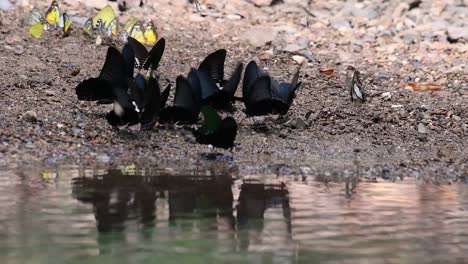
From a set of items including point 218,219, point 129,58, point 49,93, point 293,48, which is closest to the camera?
point 218,219

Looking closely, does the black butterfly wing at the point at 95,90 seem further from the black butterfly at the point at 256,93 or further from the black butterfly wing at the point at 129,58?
the black butterfly at the point at 256,93

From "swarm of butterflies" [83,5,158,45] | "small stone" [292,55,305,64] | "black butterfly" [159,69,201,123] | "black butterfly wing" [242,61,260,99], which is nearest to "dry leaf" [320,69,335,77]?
"small stone" [292,55,305,64]

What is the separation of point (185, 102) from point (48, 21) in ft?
10.2

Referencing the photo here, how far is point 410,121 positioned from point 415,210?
9.31 feet

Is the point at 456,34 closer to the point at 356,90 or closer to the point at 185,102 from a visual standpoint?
the point at 356,90

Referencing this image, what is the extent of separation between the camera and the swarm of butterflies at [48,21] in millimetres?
8728

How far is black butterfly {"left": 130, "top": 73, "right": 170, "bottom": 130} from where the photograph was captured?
6.15m

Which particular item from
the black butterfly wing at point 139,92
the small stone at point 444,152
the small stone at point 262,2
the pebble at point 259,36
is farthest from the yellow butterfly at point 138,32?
the small stone at point 444,152

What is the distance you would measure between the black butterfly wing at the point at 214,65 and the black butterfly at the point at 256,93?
198mm

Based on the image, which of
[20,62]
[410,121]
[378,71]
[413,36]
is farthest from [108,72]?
[413,36]

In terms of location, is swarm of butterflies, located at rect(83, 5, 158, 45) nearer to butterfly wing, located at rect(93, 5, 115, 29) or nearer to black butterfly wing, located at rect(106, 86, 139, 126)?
butterfly wing, located at rect(93, 5, 115, 29)

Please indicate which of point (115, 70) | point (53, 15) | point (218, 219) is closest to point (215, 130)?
point (115, 70)

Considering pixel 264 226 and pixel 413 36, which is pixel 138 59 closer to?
pixel 264 226

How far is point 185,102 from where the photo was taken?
6.35 meters
